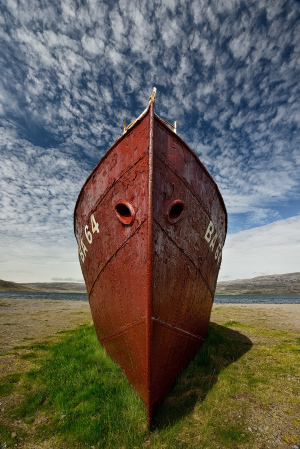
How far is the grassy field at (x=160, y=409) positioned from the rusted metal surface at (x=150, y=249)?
1.06ft

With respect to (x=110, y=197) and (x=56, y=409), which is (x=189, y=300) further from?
(x=56, y=409)

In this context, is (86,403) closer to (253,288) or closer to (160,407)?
(160,407)

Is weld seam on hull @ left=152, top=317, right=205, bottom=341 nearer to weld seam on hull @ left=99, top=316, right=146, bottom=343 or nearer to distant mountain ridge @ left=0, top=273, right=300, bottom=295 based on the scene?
weld seam on hull @ left=99, top=316, right=146, bottom=343

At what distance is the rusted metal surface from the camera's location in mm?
3330

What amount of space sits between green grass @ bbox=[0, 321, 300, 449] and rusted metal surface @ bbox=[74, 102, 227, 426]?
0.30 m

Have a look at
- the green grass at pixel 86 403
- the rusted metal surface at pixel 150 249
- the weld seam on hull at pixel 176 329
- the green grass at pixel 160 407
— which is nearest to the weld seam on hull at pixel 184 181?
the rusted metal surface at pixel 150 249

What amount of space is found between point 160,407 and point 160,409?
4cm

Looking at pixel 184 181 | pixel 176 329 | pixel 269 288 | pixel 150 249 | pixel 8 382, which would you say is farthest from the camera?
pixel 269 288

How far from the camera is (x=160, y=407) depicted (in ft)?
10.9

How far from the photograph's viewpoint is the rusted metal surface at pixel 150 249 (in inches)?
131

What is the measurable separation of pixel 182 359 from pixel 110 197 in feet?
11.5

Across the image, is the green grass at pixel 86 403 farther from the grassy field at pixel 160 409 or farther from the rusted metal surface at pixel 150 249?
the rusted metal surface at pixel 150 249

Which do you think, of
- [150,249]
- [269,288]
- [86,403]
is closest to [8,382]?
[86,403]

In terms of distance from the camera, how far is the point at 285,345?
6512 millimetres
